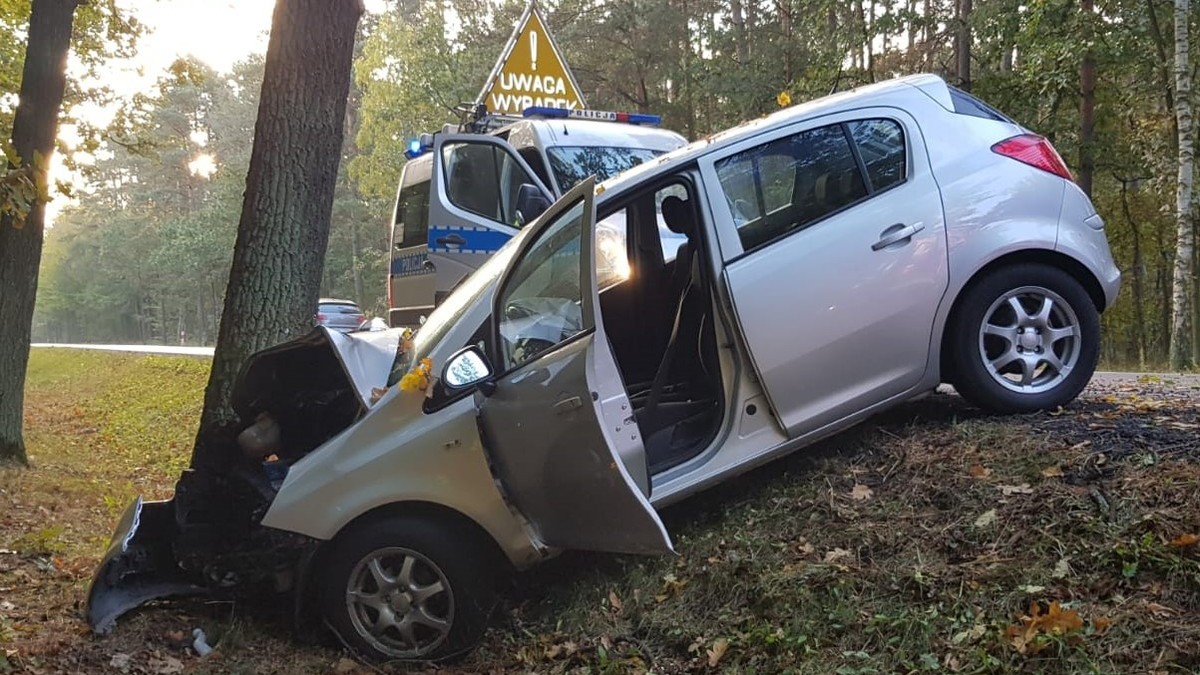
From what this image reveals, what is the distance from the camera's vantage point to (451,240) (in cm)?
866

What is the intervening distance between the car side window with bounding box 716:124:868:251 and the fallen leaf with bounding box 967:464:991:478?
4.23 feet

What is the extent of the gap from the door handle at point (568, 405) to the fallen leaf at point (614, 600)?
1.02 meters

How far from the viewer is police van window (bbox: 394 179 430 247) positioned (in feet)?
31.0

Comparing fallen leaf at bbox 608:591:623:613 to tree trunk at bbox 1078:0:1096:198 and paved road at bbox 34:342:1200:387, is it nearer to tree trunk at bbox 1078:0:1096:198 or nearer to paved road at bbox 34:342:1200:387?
paved road at bbox 34:342:1200:387

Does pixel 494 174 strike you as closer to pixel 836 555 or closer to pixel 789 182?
pixel 789 182

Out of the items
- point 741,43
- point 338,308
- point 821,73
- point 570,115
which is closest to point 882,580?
point 570,115

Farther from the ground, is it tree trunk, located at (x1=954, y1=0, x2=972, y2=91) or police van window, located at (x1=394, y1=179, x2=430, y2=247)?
tree trunk, located at (x1=954, y1=0, x2=972, y2=91)

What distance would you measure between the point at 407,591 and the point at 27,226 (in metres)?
7.37

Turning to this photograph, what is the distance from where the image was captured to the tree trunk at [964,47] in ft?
51.6

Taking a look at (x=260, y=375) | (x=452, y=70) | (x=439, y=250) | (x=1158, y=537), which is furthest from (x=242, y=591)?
(x=452, y=70)

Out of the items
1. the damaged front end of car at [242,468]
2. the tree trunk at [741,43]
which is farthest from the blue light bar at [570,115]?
the tree trunk at [741,43]

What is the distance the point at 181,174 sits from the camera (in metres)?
50.1

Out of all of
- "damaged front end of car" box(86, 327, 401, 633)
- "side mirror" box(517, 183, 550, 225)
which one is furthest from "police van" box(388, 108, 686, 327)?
"damaged front end of car" box(86, 327, 401, 633)

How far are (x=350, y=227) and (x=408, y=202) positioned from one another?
3275 cm
